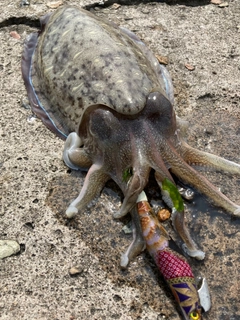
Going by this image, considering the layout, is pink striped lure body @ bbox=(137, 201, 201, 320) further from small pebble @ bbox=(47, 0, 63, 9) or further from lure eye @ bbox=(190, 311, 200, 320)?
small pebble @ bbox=(47, 0, 63, 9)

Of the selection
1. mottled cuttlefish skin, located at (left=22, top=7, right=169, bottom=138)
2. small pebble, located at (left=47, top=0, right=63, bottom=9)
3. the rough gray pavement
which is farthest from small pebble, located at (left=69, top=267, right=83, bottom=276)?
small pebble, located at (left=47, top=0, right=63, bottom=9)

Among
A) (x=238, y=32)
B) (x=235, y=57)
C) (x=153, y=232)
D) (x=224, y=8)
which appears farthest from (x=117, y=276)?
(x=224, y=8)

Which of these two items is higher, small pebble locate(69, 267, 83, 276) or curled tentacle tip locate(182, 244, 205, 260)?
curled tentacle tip locate(182, 244, 205, 260)

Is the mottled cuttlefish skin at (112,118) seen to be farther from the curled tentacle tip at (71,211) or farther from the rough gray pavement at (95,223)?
the rough gray pavement at (95,223)

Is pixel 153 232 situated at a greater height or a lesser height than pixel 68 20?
lesser

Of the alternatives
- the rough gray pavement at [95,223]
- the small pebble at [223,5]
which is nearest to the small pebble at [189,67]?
the rough gray pavement at [95,223]

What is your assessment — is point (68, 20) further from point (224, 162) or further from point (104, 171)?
point (224, 162)
